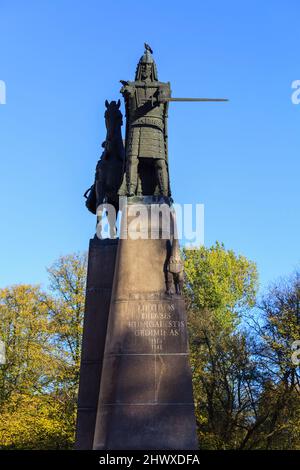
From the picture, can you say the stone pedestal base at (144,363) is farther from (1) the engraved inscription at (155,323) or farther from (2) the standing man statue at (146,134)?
(2) the standing man statue at (146,134)

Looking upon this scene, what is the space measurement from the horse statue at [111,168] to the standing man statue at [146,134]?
100 cm

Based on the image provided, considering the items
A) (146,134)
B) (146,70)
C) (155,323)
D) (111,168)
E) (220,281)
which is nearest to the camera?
(155,323)

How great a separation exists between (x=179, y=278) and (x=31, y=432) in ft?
68.9

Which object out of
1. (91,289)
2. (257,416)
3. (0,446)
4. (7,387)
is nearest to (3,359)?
(7,387)

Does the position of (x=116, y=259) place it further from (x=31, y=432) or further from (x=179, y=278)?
(x=31, y=432)

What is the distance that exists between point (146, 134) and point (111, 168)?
5.72ft

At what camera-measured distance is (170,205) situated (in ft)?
53.0

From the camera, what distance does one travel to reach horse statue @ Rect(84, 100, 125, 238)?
58.6 ft

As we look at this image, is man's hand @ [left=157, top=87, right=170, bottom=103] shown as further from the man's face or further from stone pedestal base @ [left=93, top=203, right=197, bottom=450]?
stone pedestal base @ [left=93, top=203, right=197, bottom=450]

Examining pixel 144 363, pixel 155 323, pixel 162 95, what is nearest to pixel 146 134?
pixel 162 95

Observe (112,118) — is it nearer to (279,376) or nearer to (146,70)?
(146,70)

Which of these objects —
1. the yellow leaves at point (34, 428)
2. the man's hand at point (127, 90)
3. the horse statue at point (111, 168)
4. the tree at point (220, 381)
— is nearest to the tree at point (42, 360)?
the yellow leaves at point (34, 428)

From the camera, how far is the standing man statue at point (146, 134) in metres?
16.5

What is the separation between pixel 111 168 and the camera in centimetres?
1800
